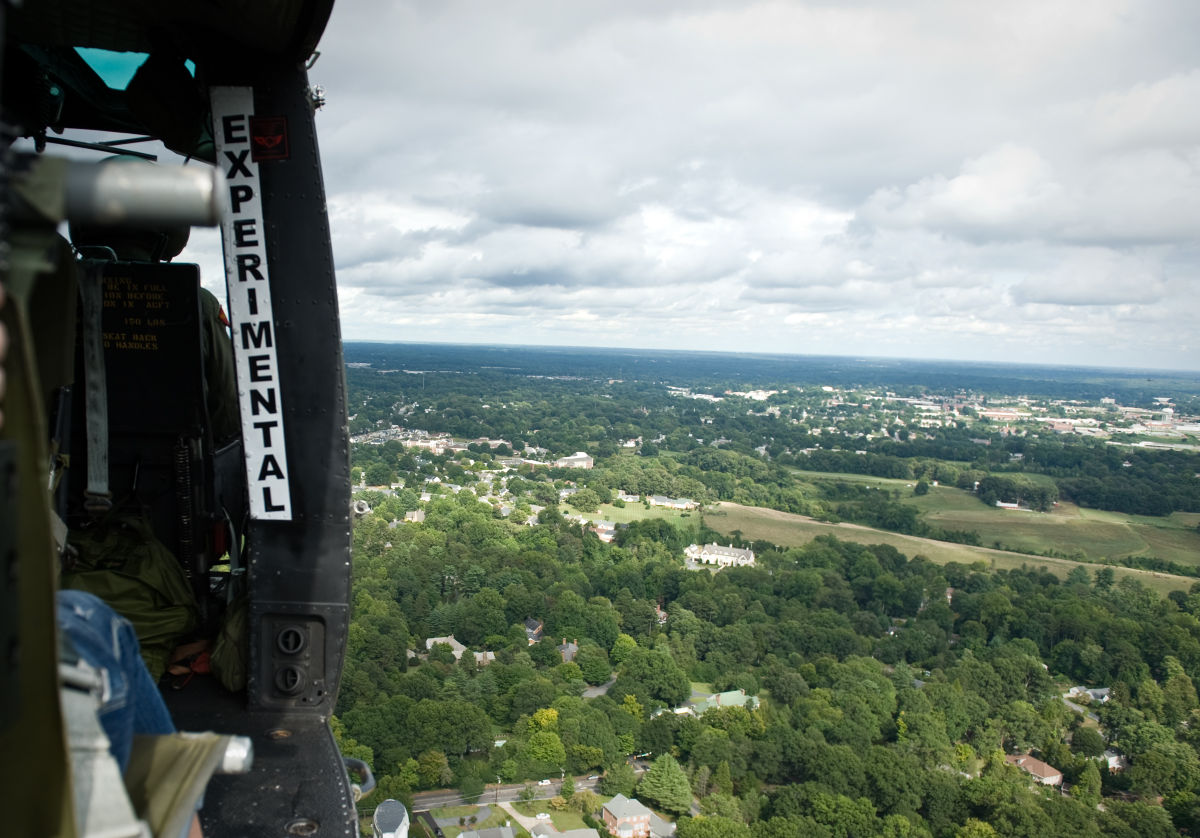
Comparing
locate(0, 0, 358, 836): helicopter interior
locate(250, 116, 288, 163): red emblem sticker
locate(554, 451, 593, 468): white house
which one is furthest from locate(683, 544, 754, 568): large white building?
locate(250, 116, 288, 163): red emblem sticker

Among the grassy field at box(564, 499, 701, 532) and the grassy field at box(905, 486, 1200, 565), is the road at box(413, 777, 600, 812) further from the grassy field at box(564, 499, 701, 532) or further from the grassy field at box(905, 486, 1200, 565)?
the grassy field at box(905, 486, 1200, 565)

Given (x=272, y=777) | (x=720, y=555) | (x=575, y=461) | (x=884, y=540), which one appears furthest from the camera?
(x=575, y=461)

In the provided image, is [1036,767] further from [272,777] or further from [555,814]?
[272,777]

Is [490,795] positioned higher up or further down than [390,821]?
further down

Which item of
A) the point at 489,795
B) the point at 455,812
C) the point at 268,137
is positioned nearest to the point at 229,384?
the point at 268,137

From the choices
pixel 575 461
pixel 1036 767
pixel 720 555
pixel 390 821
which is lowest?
pixel 1036 767

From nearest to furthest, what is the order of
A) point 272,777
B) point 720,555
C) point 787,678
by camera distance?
1. point 272,777
2. point 787,678
3. point 720,555

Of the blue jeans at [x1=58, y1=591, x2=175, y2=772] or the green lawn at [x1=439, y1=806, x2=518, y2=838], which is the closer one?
the blue jeans at [x1=58, y1=591, x2=175, y2=772]
